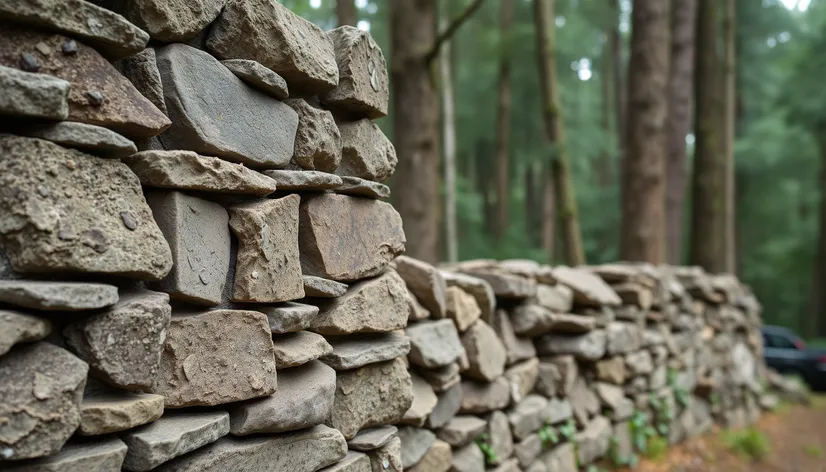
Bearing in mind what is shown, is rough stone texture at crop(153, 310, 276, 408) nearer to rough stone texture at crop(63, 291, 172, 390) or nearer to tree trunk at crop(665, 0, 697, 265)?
rough stone texture at crop(63, 291, 172, 390)

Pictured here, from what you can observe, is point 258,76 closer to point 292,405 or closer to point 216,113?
point 216,113

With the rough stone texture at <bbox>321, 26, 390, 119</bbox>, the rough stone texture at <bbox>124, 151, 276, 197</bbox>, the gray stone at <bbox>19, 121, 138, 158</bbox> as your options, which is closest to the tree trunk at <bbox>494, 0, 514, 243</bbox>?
the rough stone texture at <bbox>321, 26, 390, 119</bbox>

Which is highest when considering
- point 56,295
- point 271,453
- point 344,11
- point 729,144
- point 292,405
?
point 344,11

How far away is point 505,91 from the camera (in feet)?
49.9

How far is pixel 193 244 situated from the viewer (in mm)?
1700

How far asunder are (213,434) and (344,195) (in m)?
0.95

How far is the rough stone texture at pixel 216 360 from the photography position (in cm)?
165

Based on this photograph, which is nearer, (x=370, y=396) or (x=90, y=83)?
(x=90, y=83)

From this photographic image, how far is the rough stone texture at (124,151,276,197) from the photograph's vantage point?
1597 millimetres

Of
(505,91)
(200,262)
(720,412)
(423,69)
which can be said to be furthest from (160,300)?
(505,91)

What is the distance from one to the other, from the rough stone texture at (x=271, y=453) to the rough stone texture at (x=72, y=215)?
497 mm

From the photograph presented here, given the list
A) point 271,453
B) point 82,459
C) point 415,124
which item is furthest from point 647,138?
point 82,459

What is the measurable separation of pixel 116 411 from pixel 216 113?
82cm

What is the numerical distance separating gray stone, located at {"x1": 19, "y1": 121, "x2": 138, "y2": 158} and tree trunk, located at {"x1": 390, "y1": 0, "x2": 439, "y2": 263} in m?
4.43
